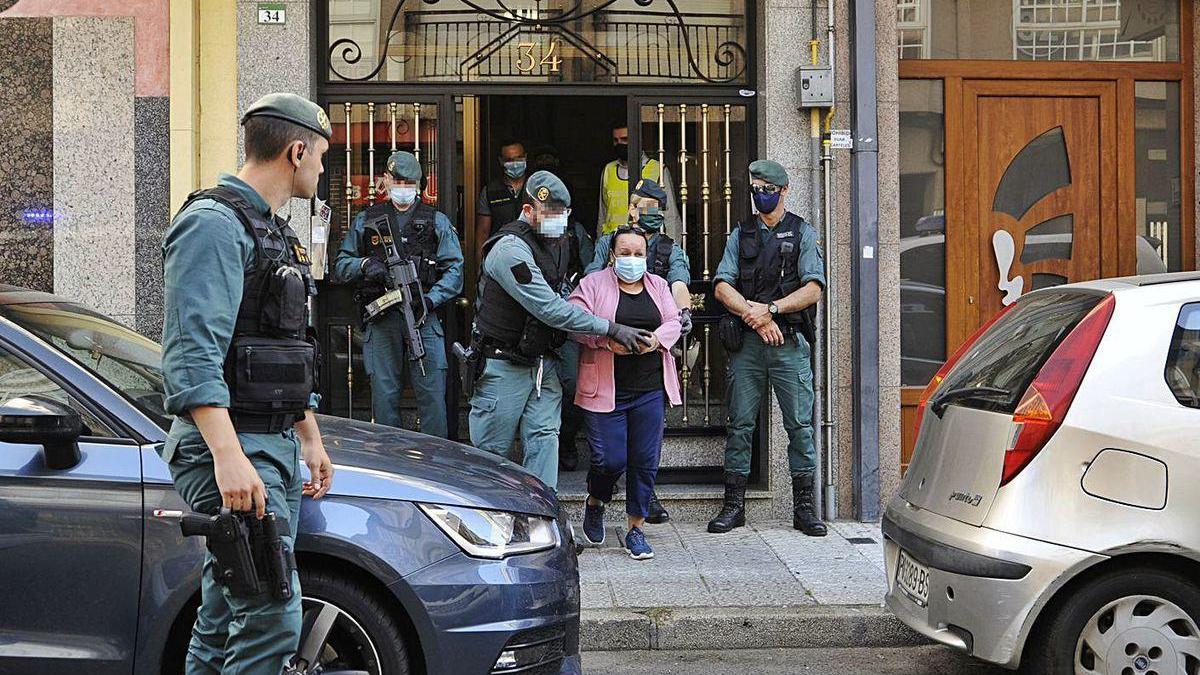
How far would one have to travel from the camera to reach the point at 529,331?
680 cm

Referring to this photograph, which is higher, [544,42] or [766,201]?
[544,42]

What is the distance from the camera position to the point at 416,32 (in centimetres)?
878

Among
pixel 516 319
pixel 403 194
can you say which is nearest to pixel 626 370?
pixel 516 319

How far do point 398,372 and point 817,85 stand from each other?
313 cm

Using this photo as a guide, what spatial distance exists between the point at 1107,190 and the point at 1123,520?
16.8ft

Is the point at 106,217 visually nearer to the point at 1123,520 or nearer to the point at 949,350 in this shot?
the point at 949,350

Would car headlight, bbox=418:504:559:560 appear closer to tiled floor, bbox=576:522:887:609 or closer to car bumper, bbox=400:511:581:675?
car bumper, bbox=400:511:581:675

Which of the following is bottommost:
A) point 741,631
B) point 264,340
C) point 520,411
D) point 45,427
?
point 741,631

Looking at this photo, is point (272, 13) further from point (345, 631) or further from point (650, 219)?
point (345, 631)

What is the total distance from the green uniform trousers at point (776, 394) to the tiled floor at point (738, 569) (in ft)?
1.51

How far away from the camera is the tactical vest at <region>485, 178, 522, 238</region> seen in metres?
9.33

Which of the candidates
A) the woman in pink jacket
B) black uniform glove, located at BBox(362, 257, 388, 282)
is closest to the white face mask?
black uniform glove, located at BBox(362, 257, 388, 282)

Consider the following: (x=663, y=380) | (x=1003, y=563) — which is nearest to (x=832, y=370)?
(x=663, y=380)

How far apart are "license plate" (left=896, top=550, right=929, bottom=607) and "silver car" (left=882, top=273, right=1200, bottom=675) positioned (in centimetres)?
12
